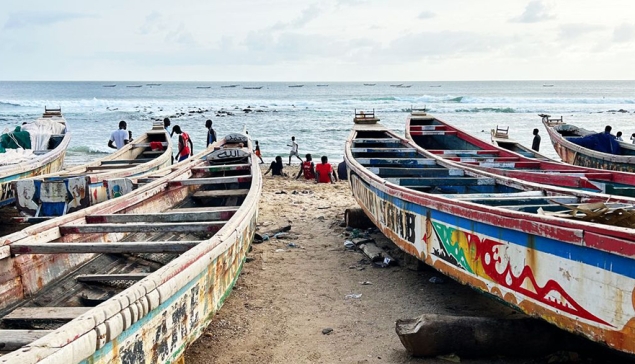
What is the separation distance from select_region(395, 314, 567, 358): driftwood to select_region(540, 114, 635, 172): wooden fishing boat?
8.06 m

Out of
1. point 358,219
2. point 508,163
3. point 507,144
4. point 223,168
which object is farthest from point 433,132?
point 223,168

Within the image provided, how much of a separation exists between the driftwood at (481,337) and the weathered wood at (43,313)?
8.21 feet

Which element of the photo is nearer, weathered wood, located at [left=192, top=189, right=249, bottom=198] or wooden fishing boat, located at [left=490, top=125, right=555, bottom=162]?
weathered wood, located at [left=192, top=189, right=249, bottom=198]

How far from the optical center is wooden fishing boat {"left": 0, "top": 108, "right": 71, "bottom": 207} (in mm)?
9484

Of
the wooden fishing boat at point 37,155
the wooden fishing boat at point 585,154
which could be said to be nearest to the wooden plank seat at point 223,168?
the wooden fishing boat at point 37,155

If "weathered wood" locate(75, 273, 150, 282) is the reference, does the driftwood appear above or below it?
below

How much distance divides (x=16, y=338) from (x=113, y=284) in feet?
6.12

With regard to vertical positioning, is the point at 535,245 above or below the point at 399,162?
above

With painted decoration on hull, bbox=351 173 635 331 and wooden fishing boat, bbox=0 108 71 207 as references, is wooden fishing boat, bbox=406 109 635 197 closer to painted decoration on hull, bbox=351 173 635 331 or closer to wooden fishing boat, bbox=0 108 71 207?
painted decoration on hull, bbox=351 173 635 331

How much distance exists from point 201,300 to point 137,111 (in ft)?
167

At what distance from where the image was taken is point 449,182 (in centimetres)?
754

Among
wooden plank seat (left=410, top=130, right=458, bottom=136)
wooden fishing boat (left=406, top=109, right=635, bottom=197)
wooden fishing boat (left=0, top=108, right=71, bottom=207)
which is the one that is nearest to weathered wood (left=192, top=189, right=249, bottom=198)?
wooden fishing boat (left=0, top=108, right=71, bottom=207)

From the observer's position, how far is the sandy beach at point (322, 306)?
4863 millimetres

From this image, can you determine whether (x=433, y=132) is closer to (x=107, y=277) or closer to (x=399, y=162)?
(x=399, y=162)
